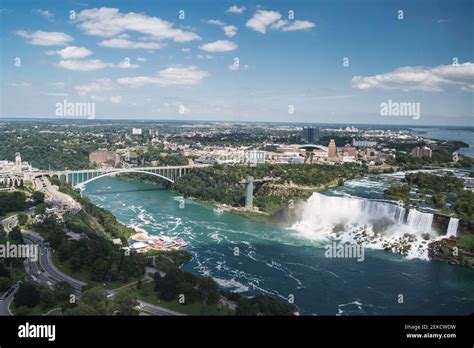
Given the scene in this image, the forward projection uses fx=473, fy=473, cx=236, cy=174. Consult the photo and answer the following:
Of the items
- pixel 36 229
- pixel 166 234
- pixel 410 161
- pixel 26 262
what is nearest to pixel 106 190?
pixel 166 234

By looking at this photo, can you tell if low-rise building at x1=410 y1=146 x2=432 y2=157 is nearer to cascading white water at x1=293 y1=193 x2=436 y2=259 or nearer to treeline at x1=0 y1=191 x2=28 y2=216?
cascading white water at x1=293 y1=193 x2=436 y2=259

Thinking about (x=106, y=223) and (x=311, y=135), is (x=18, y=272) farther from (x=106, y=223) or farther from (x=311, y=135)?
(x=311, y=135)

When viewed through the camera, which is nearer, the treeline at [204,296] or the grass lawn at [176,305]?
the treeline at [204,296]

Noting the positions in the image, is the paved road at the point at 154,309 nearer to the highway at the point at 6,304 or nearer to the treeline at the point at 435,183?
the highway at the point at 6,304

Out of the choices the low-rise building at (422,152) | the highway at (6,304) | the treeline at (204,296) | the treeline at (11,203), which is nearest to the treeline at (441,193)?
the low-rise building at (422,152)

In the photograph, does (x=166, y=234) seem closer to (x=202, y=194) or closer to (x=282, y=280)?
(x=282, y=280)

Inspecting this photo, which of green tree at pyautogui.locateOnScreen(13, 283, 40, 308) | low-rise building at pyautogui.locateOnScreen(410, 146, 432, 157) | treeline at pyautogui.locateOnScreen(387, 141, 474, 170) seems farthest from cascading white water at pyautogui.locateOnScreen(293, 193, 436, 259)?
low-rise building at pyautogui.locateOnScreen(410, 146, 432, 157)
